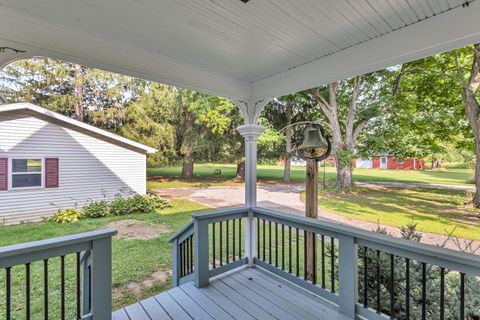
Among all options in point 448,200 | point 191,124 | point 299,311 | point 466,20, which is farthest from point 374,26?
point 191,124

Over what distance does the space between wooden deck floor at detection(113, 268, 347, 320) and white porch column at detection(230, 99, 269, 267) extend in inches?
20.5

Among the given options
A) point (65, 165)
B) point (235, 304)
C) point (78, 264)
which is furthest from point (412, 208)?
point (65, 165)

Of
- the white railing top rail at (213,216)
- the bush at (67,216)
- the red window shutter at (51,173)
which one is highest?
the red window shutter at (51,173)

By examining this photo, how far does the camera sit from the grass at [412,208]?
566cm

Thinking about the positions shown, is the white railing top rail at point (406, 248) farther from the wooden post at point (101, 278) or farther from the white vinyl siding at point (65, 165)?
the white vinyl siding at point (65, 165)

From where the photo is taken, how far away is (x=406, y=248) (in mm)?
1792

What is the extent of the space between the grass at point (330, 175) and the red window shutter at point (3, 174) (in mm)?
5447

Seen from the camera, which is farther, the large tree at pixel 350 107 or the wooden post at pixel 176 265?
the large tree at pixel 350 107

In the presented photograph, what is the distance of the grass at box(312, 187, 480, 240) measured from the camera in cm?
566

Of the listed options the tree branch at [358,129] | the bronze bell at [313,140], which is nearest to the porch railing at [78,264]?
the bronze bell at [313,140]

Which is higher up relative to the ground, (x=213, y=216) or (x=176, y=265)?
(x=213, y=216)

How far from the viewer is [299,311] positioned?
2232 millimetres

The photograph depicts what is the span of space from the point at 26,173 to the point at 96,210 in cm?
192

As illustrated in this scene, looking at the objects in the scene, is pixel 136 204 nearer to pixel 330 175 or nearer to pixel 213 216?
pixel 213 216
